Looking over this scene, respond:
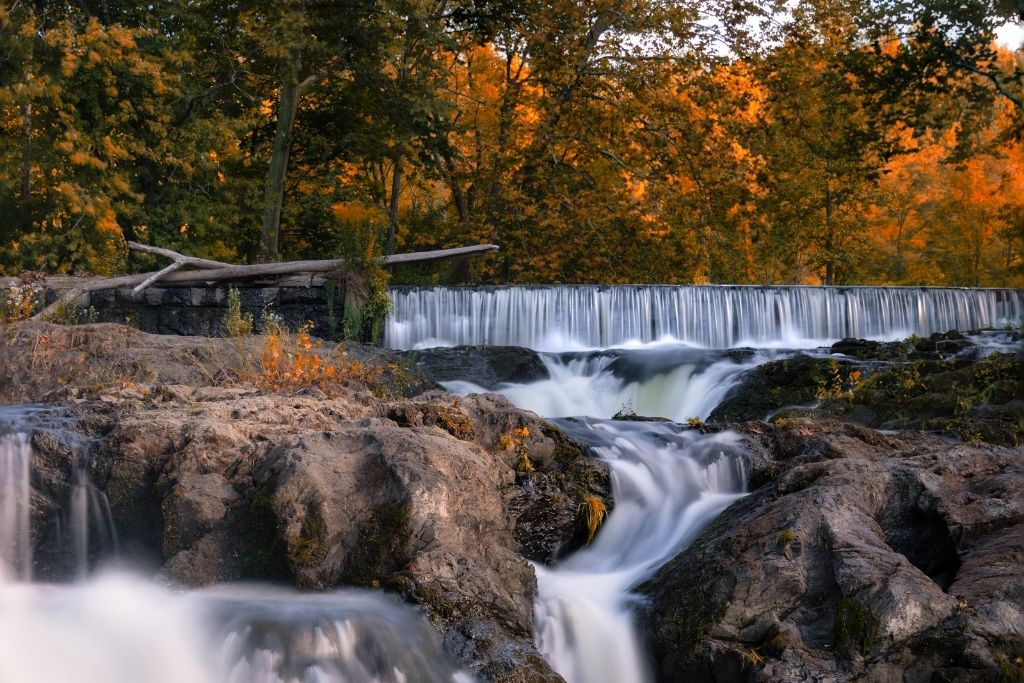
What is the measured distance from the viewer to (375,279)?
15758mm

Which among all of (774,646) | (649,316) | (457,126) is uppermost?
(457,126)

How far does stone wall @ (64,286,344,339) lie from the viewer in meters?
15.8

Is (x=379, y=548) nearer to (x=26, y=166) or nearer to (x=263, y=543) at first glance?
(x=263, y=543)

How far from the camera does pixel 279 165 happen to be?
21359 millimetres

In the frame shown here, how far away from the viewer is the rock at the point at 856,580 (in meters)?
4.88

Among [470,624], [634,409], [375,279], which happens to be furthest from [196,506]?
[375,279]

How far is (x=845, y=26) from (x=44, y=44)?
1639 centimetres

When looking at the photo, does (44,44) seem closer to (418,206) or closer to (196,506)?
(418,206)

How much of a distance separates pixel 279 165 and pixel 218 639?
17.5 m

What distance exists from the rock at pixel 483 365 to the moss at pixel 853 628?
875 centimetres

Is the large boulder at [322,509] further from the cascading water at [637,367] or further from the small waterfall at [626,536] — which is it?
the cascading water at [637,367]

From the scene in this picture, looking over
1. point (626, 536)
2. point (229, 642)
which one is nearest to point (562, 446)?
point (626, 536)

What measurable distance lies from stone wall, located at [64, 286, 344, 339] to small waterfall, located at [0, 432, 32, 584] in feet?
31.3

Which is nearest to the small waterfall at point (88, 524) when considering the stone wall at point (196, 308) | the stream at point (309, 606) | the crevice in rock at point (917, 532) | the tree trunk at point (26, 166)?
the stream at point (309, 606)
